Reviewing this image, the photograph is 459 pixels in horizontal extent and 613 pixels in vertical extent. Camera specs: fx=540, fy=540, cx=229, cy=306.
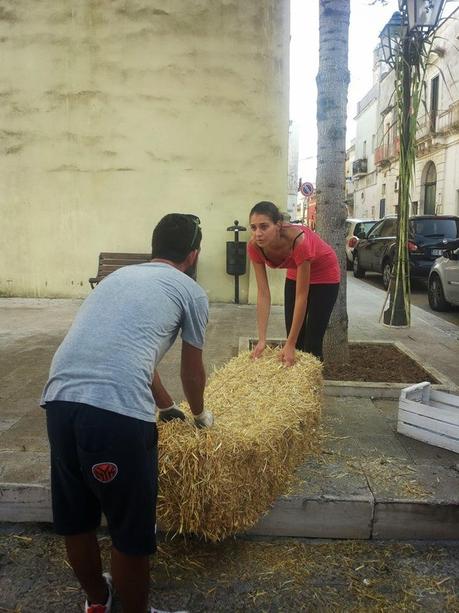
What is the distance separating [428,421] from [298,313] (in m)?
1.12

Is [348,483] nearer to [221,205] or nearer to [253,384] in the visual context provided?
[253,384]

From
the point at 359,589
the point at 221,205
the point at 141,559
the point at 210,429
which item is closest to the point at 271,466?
the point at 210,429

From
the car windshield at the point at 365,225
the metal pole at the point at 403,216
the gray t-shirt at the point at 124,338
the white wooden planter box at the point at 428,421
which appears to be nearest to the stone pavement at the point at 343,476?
the white wooden planter box at the point at 428,421

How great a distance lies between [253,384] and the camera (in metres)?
3.48

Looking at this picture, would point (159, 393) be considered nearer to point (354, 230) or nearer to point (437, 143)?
point (354, 230)

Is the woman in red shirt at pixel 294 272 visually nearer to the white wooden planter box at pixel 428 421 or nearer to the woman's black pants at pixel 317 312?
the woman's black pants at pixel 317 312

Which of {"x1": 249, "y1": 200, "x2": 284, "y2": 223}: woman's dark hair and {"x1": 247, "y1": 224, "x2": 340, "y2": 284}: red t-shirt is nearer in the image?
{"x1": 249, "y1": 200, "x2": 284, "y2": 223}: woman's dark hair

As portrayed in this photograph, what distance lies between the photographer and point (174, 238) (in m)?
2.21

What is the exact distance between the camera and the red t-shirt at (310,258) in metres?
3.78

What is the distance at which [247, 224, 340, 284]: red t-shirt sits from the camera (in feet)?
12.4

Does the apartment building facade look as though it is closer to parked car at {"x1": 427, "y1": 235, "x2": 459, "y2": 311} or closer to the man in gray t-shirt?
parked car at {"x1": 427, "y1": 235, "x2": 459, "y2": 311}

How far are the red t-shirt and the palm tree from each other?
3.45 ft

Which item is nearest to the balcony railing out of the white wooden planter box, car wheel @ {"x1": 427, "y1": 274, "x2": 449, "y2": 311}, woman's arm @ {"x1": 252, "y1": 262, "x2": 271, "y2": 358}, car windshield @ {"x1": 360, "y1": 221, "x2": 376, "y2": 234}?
car windshield @ {"x1": 360, "y1": 221, "x2": 376, "y2": 234}

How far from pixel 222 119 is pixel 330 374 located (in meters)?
5.60
